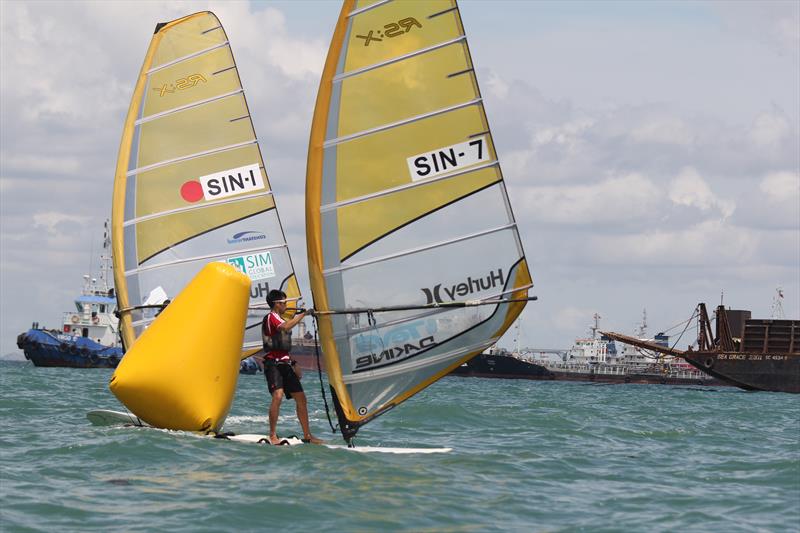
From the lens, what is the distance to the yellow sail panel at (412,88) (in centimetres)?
1145

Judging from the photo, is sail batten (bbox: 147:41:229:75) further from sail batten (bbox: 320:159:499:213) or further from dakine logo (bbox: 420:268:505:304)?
dakine logo (bbox: 420:268:505:304)

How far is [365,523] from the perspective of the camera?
28.3 ft

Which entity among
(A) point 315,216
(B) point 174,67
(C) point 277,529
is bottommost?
(C) point 277,529

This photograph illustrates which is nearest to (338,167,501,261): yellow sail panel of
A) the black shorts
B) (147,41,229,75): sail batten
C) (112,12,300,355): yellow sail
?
the black shorts

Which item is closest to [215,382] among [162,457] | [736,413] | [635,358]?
[162,457]

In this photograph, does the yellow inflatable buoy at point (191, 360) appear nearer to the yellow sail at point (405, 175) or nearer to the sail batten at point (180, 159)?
the yellow sail at point (405, 175)

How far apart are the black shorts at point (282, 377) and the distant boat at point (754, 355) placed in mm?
42318

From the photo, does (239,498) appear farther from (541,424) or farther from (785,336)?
(785,336)

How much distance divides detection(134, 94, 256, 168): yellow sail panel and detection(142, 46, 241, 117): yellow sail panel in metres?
0.17

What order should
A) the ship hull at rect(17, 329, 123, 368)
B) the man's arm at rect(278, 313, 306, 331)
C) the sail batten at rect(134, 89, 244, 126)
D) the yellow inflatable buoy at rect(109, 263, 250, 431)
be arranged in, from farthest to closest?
the ship hull at rect(17, 329, 123, 368) → the sail batten at rect(134, 89, 244, 126) → the yellow inflatable buoy at rect(109, 263, 250, 431) → the man's arm at rect(278, 313, 306, 331)

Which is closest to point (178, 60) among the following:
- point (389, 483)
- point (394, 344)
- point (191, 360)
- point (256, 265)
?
point (256, 265)

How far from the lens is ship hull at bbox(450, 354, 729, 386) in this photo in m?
75.9

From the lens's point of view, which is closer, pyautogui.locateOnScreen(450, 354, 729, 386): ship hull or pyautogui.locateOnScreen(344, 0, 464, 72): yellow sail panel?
pyautogui.locateOnScreen(344, 0, 464, 72): yellow sail panel

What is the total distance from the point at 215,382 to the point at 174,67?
6.00 meters
